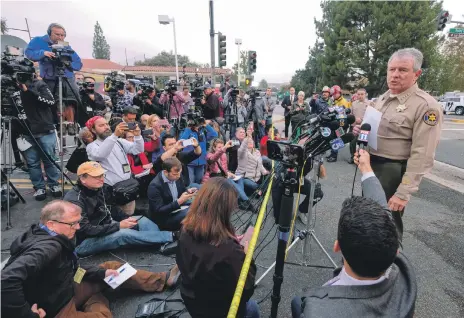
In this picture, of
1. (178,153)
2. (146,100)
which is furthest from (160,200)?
(146,100)

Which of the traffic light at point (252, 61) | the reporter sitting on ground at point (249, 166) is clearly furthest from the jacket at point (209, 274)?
the traffic light at point (252, 61)

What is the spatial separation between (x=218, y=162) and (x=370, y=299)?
13.1 ft

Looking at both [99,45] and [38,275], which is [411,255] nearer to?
[38,275]

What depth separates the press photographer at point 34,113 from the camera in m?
3.54

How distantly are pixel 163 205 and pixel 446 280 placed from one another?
3140 mm

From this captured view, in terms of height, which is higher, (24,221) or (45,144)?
(45,144)

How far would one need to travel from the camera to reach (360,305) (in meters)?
0.99

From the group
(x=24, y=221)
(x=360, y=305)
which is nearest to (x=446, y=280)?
(x=360, y=305)

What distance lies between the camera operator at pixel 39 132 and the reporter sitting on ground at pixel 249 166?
3.07 meters

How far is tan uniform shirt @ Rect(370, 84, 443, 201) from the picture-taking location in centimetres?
205

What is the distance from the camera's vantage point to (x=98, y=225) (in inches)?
111

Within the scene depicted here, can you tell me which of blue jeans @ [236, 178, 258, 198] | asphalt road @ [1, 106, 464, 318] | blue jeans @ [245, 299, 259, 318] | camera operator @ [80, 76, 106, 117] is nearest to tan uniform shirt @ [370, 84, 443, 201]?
asphalt road @ [1, 106, 464, 318]

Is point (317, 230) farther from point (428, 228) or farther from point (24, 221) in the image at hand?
point (24, 221)

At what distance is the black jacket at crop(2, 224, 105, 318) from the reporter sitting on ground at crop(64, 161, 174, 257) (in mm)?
727
